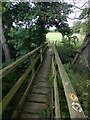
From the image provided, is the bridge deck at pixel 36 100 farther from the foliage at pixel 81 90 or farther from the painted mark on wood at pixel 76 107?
the painted mark on wood at pixel 76 107

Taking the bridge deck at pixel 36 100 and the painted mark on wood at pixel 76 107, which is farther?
the bridge deck at pixel 36 100

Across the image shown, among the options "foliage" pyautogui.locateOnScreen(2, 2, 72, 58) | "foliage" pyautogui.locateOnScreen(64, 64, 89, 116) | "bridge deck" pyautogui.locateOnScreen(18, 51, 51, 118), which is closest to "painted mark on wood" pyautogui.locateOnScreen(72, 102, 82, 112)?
"bridge deck" pyautogui.locateOnScreen(18, 51, 51, 118)

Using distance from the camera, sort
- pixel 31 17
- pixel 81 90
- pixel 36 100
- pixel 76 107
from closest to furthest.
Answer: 1. pixel 76 107
2. pixel 36 100
3. pixel 81 90
4. pixel 31 17

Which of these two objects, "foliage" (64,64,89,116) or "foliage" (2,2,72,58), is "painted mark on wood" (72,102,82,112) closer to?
"foliage" (64,64,89,116)

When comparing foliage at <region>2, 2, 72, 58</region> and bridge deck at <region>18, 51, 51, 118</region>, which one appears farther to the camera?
foliage at <region>2, 2, 72, 58</region>

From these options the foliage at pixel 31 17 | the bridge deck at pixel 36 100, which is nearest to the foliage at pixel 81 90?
the bridge deck at pixel 36 100

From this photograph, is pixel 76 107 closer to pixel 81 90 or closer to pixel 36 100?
pixel 36 100

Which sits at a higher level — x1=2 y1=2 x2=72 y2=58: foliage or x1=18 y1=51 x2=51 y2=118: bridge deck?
x1=2 y1=2 x2=72 y2=58: foliage

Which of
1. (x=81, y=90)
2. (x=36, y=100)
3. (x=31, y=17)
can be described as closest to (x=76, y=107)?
(x=36, y=100)

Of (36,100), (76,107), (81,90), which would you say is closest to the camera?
(76,107)

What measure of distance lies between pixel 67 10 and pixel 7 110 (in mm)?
5823

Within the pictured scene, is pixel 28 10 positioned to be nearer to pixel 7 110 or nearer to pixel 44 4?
pixel 44 4

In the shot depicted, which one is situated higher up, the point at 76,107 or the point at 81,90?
the point at 76,107

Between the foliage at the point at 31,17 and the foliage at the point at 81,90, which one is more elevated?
the foliage at the point at 31,17
